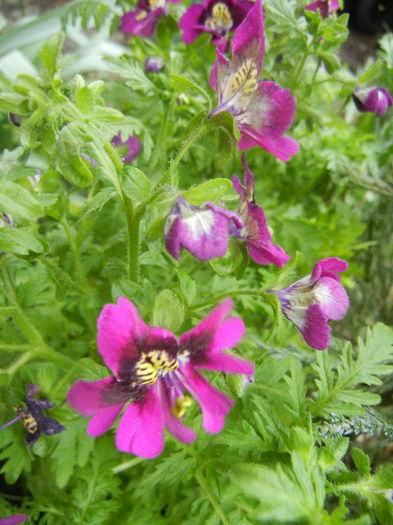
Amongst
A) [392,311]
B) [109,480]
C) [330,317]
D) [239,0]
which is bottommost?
[392,311]

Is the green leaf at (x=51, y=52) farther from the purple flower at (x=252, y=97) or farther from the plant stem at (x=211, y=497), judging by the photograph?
the plant stem at (x=211, y=497)

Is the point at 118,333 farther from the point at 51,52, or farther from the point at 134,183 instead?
the point at 51,52

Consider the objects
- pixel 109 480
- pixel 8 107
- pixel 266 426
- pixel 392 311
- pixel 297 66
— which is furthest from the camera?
pixel 392 311

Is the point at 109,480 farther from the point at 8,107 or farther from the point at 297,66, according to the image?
the point at 297,66

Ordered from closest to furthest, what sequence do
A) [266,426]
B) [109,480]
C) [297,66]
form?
1. [266,426]
2. [109,480]
3. [297,66]

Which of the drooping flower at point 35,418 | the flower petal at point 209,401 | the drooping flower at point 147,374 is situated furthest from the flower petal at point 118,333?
the drooping flower at point 35,418

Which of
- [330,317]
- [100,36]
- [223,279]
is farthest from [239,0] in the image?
[100,36]

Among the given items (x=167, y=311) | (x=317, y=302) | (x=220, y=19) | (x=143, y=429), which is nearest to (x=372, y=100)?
(x=220, y=19)
